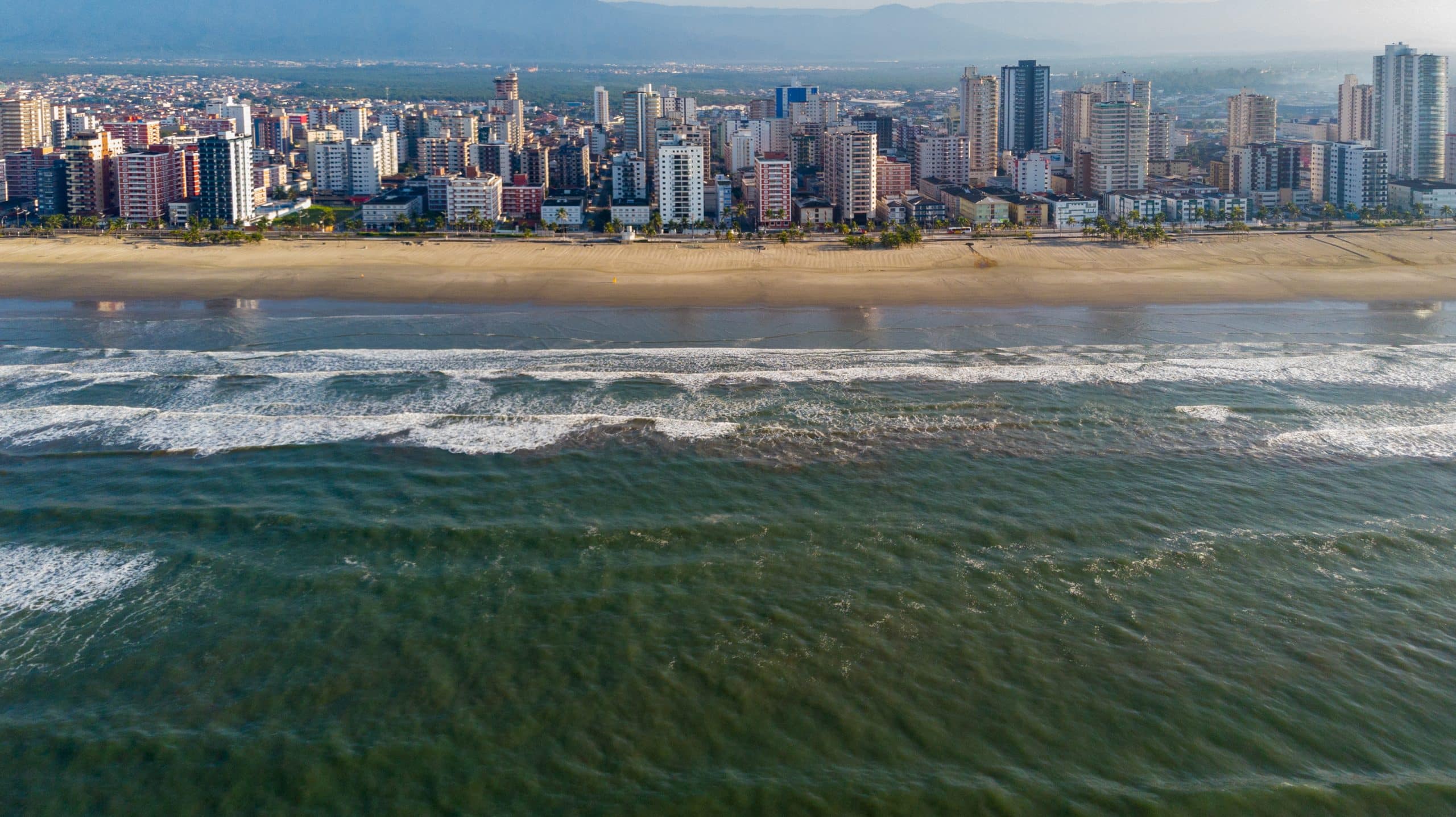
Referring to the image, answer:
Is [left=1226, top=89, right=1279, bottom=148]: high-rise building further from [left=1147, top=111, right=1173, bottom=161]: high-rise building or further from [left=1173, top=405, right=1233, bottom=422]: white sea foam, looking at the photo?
[left=1173, top=405, right=1233, bottom=422]: white sea foam

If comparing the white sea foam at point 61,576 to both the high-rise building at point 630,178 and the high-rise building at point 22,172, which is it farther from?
the high-rise building at point 22,172

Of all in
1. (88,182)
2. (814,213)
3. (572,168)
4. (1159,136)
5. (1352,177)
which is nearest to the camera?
(814,213)

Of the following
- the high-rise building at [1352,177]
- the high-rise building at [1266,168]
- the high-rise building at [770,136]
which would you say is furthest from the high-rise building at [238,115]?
the high-rise building at [1352,177]

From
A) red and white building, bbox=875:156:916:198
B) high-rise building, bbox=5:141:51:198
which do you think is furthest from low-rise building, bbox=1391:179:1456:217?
high-rise building, bbox=5:141:51:198

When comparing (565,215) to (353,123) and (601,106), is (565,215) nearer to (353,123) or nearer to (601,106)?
(353,123)

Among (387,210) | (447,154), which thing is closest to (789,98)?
(447,154)

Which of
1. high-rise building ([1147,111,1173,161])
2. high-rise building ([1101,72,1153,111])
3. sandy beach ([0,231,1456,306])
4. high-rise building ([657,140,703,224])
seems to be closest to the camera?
sandy beach ([0,231,1456,306])
